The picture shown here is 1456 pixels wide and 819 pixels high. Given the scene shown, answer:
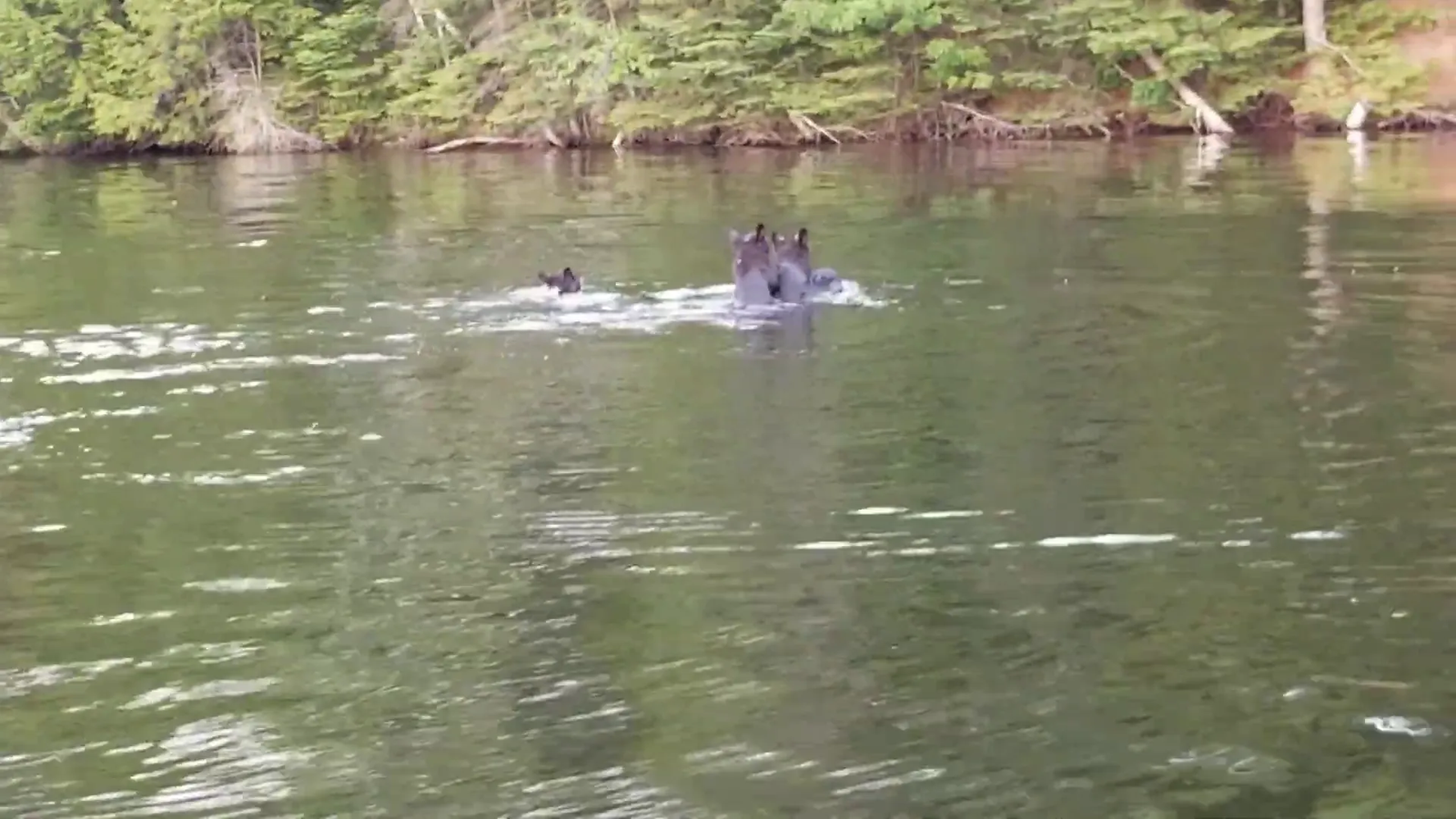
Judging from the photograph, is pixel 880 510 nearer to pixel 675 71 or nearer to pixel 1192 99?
pixel 1192 99

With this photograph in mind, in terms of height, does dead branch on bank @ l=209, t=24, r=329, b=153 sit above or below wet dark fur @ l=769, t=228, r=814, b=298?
above

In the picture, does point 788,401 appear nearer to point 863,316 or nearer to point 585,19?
point 863,316

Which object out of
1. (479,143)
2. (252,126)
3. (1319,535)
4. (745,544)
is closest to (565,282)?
(745,544)

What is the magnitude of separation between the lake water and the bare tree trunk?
23.6m

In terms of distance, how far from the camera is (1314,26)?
4138 centimetres

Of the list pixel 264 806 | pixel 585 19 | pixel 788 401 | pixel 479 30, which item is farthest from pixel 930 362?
pixel 479 30

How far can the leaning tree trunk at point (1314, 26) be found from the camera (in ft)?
135

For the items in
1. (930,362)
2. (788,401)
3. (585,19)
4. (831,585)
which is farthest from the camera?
(585,19)

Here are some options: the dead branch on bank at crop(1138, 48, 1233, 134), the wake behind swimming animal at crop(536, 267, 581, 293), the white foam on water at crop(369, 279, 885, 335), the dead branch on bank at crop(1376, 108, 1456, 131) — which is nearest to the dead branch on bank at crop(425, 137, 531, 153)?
the dead branch on bank at crop(1138, 48, 1233, 134)

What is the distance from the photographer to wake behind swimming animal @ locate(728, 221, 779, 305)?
16.8 metres

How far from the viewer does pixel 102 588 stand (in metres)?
8.98

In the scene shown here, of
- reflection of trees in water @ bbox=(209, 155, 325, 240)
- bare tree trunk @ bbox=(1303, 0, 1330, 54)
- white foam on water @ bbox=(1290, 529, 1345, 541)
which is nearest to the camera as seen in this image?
white foam on water @ bbox=(1290, 529, 1345, 541)

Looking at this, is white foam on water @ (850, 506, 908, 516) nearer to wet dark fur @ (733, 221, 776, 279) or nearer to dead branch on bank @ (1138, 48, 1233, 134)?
wet dark fur @ (733, 221, 776, 279)

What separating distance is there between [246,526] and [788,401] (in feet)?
13.3
